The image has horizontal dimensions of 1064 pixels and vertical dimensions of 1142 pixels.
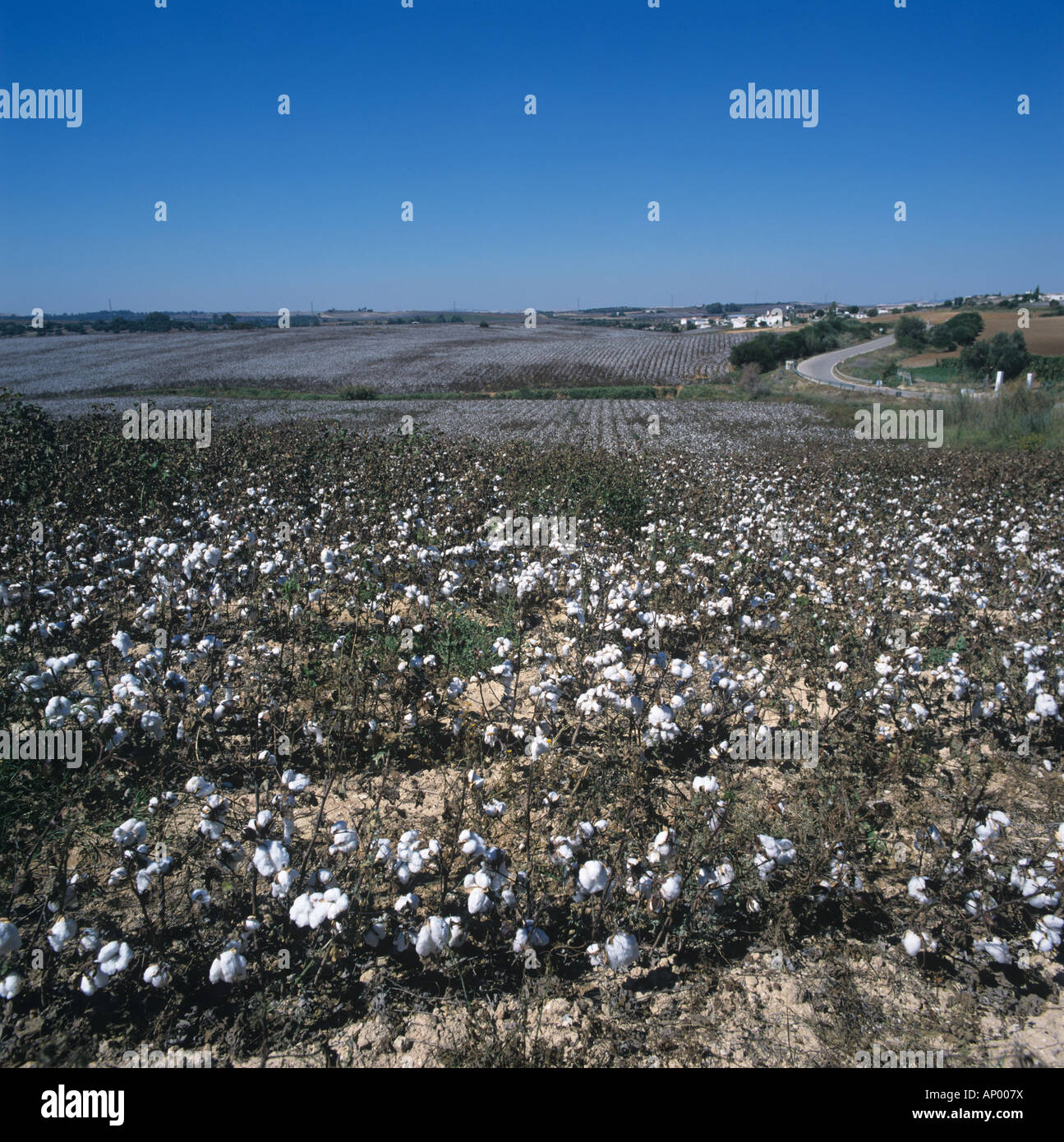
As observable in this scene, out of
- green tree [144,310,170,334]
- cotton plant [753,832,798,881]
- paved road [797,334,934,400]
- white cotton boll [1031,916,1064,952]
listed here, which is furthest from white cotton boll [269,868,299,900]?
green tree [144,310,170,334]

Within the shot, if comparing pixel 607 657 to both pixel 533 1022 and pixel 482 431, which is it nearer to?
pixel 533 1022

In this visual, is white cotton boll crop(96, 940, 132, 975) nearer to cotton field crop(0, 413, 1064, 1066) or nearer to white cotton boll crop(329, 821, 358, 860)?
cotton field crop(0, 413, 1064, 1066)

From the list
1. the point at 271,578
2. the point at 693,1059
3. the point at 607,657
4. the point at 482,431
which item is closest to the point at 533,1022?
the point at 693,1059

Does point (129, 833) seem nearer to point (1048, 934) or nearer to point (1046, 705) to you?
point (1048, 934)

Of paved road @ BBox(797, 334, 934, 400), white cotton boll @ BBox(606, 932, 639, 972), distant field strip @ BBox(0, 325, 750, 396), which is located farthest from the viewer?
distant field strip @ BBox(0, 325, 750, 396)

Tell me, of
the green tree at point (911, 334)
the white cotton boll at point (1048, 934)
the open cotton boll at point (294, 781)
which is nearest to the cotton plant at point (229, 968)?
the open cotton boll at point (294, 781)
